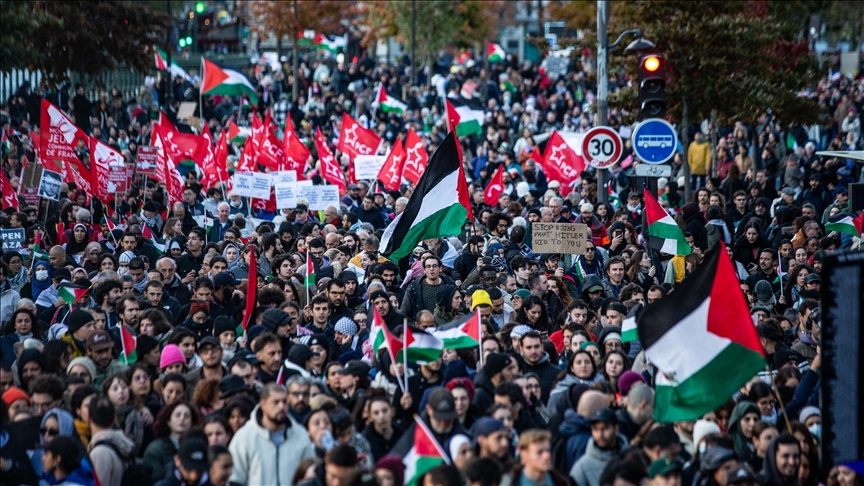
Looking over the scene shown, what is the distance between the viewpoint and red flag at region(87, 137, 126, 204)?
60.4 ft

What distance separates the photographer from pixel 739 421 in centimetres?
860

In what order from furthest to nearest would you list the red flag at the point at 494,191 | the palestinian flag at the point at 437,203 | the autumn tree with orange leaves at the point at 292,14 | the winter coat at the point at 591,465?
the autumn tree with orange leaves at the point at 292,14 → the red flag at the point at 494,191 → the palestinian flag at the point at 437,203 → the winter coat at the point at 591,465

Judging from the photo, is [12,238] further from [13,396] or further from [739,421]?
[739,421]

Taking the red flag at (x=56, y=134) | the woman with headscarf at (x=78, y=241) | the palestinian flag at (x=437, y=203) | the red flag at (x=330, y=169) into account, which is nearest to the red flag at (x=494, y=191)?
the red flag at (x=330, y=169)

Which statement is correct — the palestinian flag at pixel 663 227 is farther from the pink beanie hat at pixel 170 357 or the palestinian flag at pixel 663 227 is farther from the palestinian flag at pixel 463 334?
the pink beanie hat at pixel 170 357

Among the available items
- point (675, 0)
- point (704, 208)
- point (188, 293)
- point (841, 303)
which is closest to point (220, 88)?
point (675, 0)

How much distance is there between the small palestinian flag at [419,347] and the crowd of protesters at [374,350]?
130 mm

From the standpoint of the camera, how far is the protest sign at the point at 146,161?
19.7m

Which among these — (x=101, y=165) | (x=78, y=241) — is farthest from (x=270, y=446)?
(x=101, y=165)

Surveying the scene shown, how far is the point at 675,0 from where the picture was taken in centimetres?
2184

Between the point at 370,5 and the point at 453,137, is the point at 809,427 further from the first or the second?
the point at 370,5

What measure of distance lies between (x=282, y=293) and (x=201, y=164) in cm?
1021

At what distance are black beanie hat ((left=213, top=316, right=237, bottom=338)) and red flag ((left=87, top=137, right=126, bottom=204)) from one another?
8.11m

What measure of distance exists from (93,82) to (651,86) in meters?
26.6
